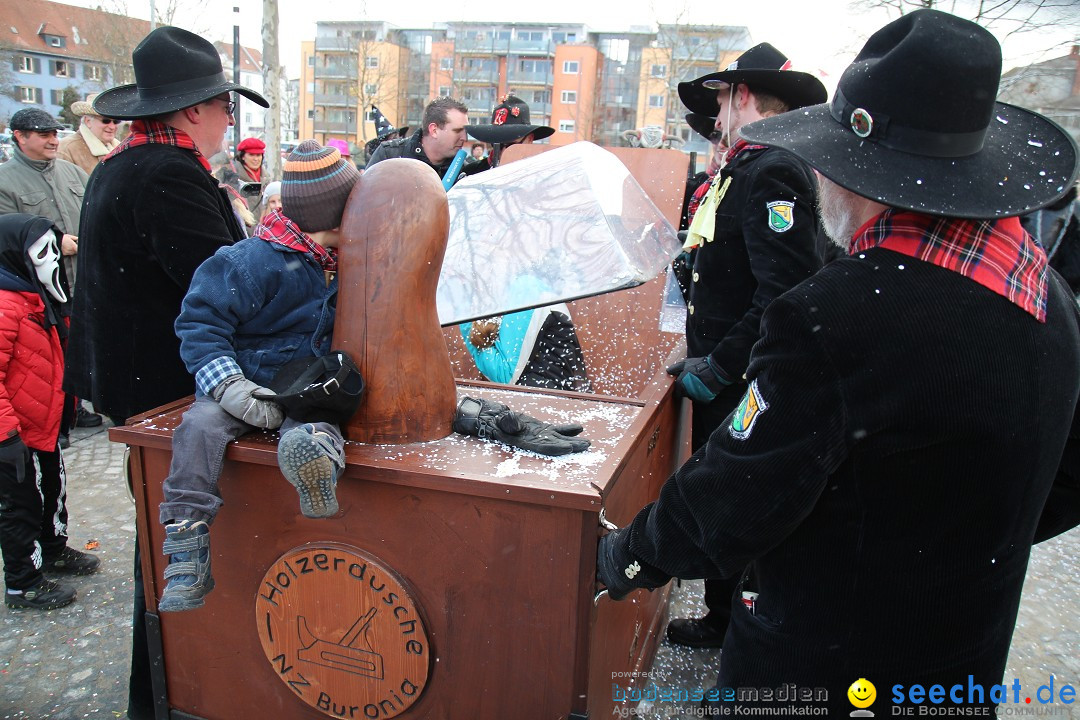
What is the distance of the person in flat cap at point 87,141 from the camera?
6074 mm

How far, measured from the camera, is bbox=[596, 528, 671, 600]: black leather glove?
4.56 feet

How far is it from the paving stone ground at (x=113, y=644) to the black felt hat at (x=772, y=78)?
86.0 inches

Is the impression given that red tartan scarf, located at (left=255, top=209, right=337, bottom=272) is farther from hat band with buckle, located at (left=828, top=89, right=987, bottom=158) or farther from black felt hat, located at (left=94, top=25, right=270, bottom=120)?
hat band with buckle, located at (left=828, top=89, right=987, bottom=158)

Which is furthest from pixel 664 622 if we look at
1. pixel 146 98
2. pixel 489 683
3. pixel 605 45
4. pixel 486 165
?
pixel 605 45

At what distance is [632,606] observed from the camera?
6.89ft

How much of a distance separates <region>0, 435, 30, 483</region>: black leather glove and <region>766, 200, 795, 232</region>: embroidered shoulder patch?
2794 millimetres

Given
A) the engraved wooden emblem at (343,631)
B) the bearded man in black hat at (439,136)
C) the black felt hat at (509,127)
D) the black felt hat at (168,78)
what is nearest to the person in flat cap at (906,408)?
the engraved wooden emblem at (343,631)

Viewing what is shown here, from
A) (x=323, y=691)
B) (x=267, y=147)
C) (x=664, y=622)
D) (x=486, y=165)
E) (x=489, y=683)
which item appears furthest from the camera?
(x=267, y=147)

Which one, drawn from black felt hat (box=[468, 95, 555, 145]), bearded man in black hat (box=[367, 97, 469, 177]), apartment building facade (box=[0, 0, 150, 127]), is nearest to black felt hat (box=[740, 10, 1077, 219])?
bearded man in black hat (box=[367, 97, 469, 177])

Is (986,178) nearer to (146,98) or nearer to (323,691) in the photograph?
(323,691)

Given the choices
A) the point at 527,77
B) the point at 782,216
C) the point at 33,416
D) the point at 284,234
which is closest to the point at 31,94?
the point at 527,77

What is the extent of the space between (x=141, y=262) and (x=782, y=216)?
199cm

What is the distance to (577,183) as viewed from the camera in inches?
97.7

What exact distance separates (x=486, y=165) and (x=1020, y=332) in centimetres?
466
